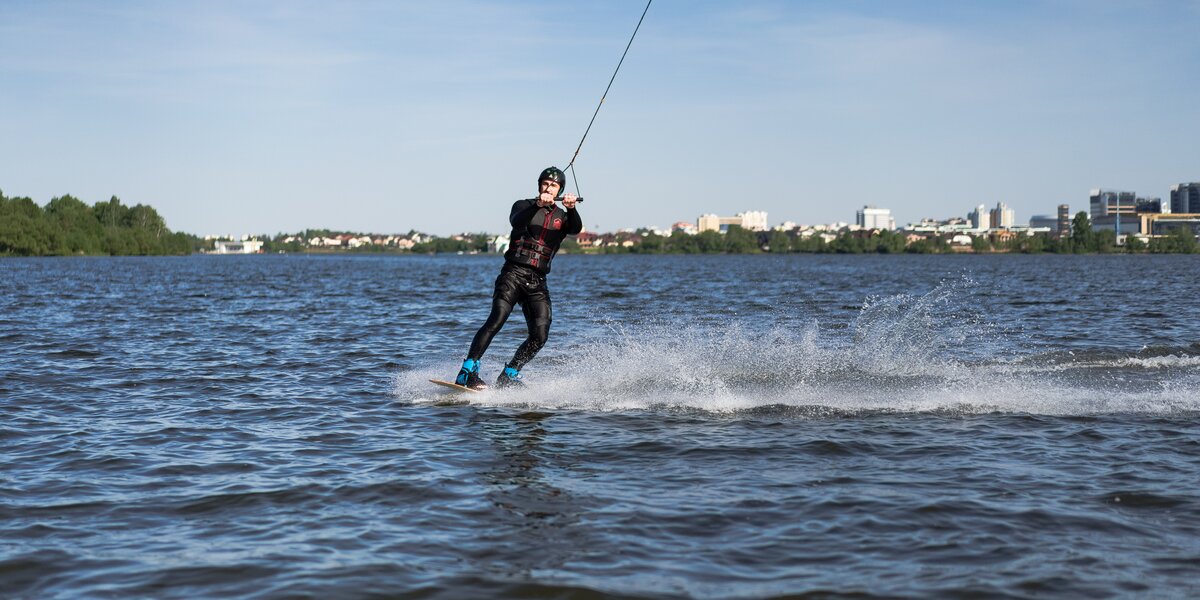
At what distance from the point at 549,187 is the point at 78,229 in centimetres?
17727

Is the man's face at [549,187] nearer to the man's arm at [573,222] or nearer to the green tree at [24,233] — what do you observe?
the man's arm at [573,222]

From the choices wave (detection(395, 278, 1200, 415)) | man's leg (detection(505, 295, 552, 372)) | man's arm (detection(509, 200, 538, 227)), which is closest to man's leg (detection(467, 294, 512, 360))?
man's leg (detection(505, 295, 552, 372))

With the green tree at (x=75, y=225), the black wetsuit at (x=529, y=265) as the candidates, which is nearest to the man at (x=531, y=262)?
the black wetsuit at (x=529, y=265)

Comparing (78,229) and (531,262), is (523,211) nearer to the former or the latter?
(531,262)

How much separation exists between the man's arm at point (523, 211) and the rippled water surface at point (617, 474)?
6.18ft

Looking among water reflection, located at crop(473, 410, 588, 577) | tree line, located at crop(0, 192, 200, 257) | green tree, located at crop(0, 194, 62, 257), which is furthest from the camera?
tree line, located at crop(0, 192, 200, 257)

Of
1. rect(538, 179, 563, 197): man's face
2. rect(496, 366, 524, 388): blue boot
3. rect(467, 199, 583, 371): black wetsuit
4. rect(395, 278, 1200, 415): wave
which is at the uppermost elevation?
rect(538, 179, 563, 197): man's face

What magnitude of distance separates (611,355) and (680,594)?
9.73 meters

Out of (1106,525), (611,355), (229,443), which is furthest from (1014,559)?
(611,355)

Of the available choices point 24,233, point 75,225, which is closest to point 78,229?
point 75,225

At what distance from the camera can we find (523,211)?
38.2 feet

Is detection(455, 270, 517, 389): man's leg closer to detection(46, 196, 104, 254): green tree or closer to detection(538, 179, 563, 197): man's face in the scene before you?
detection(538, 179, 563, 197): man's face

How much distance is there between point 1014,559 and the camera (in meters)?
5.80

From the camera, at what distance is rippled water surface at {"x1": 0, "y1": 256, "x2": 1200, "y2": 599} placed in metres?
5.66
